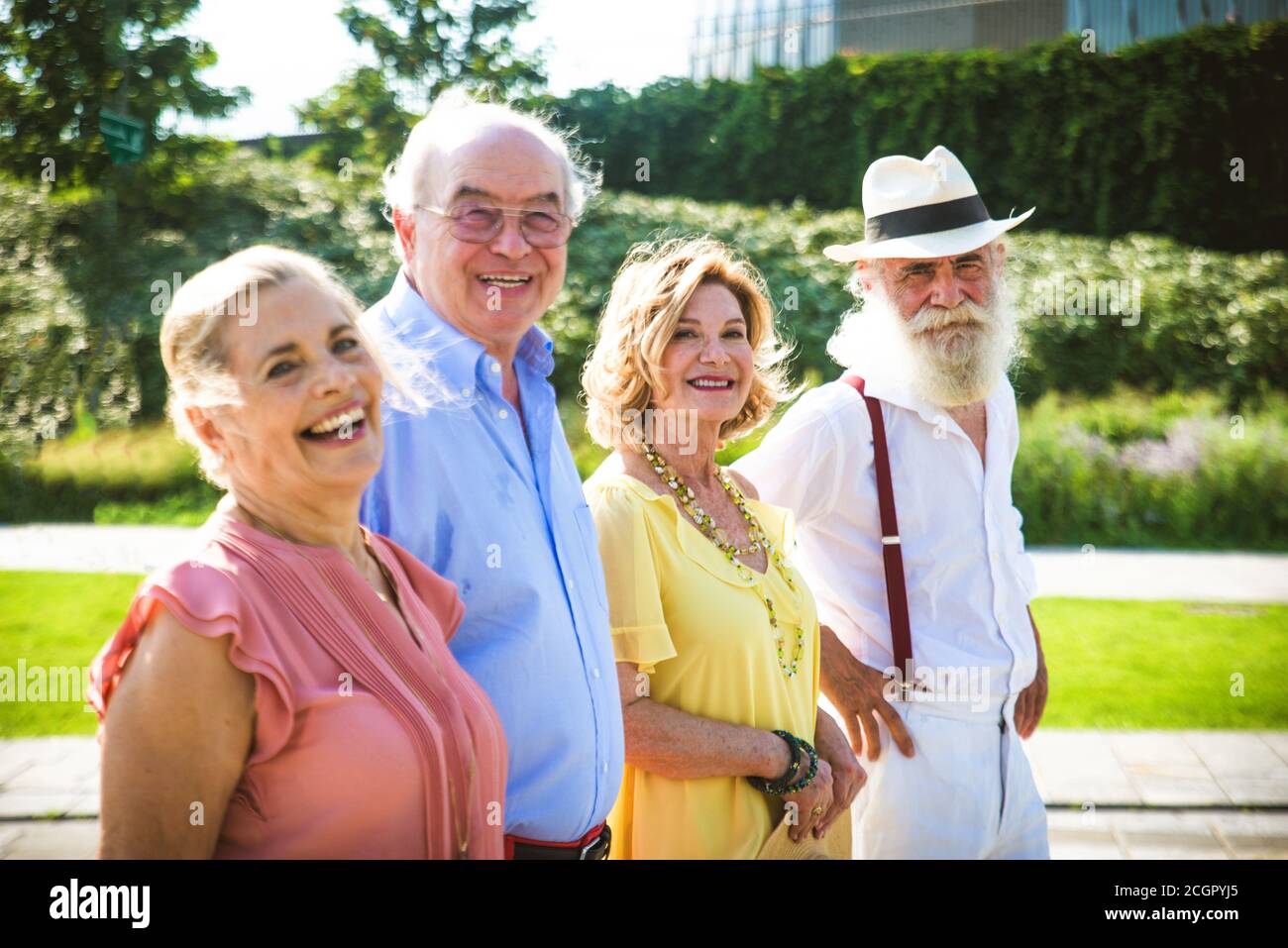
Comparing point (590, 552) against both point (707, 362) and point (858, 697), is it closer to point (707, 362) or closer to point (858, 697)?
point (707, 362)

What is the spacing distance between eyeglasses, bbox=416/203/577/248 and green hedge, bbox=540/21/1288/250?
12173 millimetres

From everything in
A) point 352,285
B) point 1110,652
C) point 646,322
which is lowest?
point 1110,652

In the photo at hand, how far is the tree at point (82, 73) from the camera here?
33.8 ft

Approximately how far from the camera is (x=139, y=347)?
39.3ft

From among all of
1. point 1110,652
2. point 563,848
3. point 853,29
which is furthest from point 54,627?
point 853,29

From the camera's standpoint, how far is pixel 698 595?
2543 millimetres

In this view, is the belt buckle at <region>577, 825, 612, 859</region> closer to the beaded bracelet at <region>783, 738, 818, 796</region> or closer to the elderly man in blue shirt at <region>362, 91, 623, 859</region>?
the elderly man in blue shirt at <region>362, 91, 623, 859</region>

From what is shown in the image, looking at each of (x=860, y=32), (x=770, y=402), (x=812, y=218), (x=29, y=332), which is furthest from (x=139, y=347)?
(x=860, y=32)

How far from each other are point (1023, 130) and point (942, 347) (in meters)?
14.9

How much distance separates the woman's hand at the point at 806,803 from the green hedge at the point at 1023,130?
12.5 meters

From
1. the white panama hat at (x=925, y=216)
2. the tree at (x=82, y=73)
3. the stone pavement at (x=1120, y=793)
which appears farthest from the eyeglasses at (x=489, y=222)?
the tree at (x=82, y=73)

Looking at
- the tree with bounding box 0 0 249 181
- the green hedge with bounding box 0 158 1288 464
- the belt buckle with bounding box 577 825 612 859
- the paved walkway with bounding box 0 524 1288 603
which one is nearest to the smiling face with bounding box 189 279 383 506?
the belt buckle with bounding box 577 825 612 859

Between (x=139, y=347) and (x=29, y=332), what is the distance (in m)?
1.05
